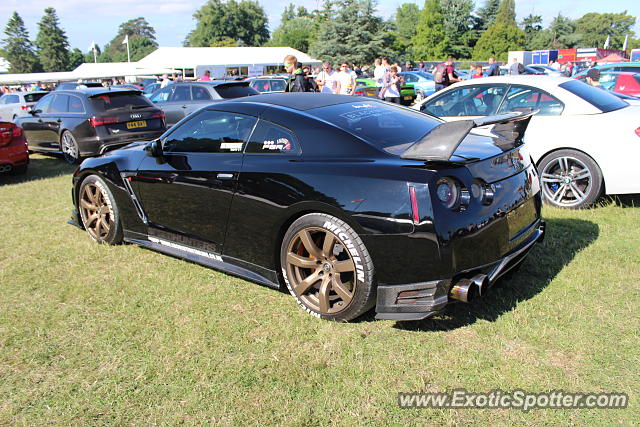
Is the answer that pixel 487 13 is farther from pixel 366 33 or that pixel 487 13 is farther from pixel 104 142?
pixel 104 142

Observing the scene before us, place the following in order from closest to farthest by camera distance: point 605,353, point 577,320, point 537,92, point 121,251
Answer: point 605,353
point 577,320
point 121,251
point 537,92

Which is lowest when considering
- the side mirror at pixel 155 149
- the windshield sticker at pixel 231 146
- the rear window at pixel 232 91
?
the side mirror at pixel 155 149

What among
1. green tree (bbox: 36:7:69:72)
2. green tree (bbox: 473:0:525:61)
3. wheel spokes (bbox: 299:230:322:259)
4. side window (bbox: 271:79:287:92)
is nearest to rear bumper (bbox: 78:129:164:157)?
wheel spokes (bbox: 299:230:322:259)

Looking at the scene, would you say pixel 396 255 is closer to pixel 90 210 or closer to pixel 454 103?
pixel 90 210

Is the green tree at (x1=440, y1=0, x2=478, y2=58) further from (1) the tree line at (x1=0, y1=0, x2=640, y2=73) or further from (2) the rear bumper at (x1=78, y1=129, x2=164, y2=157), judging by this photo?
(2) the rear bumper at (x1=78, y1=129, x2=164, y2=157)

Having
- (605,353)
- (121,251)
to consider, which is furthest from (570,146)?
(121,251)

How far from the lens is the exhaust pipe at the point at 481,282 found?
3.08 m

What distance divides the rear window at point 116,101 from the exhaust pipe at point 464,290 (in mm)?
8787

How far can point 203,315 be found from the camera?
374 centimetres

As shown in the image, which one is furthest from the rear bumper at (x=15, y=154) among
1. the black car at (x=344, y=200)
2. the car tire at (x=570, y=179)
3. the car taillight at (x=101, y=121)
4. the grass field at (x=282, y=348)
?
the car tire at (x=570, y=179)

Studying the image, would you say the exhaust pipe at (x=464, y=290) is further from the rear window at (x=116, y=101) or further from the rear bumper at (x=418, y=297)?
the rear window at (x=116, y=101)

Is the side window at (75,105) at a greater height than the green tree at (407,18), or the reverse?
the green tree at (407,18)

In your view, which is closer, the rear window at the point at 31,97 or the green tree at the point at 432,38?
the rear window at the point at 31,97

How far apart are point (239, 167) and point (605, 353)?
267cm
